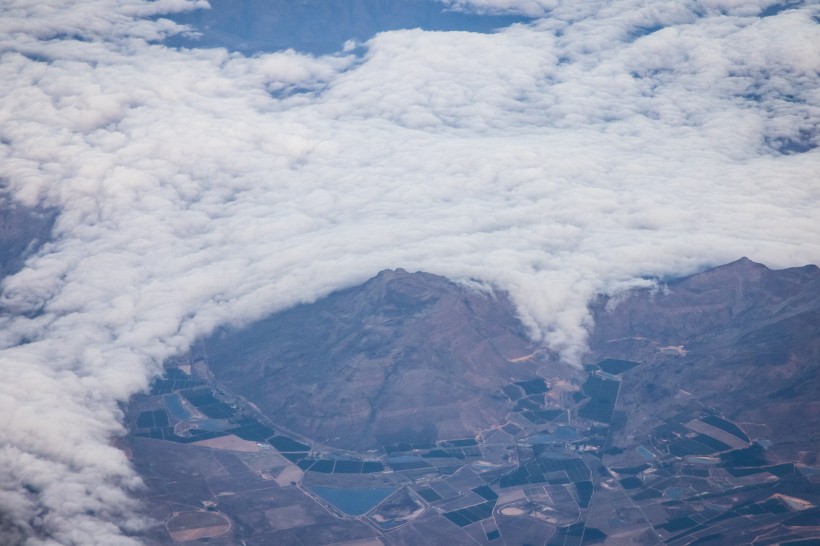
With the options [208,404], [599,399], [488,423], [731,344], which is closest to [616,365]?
[599,399]

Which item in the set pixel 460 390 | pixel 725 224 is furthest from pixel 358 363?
pixel 725 224

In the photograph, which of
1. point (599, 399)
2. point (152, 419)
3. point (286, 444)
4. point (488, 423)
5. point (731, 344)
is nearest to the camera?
point (286, 444)

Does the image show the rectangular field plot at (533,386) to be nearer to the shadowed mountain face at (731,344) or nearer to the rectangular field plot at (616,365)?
the rectangular field plot at (616,365)

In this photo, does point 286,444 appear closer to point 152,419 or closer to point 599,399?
point 152,419

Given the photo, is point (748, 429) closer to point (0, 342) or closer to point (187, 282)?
point (187, 282)

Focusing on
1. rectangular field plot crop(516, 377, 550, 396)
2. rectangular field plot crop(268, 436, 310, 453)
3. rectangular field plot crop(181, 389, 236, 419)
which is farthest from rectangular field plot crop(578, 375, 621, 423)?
rectangular field plot crop(181, 389, 236, 419)

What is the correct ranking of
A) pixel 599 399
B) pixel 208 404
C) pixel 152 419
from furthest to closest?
pixel 208 404 → pixel 599 399 → pixel 152 419
